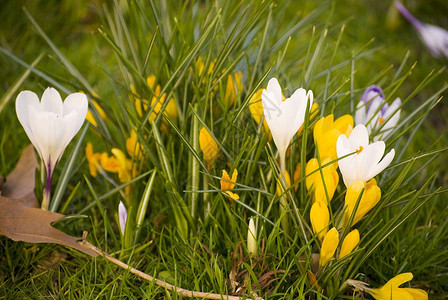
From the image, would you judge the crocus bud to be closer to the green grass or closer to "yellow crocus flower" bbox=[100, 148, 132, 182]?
the green grass

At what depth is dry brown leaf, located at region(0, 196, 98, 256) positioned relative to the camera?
3.31 ft

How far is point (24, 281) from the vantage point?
104 centimetres

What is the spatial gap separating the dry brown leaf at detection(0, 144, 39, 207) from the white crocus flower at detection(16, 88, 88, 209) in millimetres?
148

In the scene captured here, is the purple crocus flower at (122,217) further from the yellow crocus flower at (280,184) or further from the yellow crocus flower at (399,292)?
the yellow crocus flower at (399,292)

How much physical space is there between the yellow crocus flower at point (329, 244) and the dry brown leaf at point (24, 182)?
64 centimetres

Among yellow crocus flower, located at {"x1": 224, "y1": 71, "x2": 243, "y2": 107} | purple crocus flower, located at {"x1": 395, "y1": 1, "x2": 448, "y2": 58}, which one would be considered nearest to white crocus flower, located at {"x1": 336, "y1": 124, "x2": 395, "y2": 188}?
yellow crocus flower, located at {"x1": 224, "y1": 71, "x2": 243, "y2": 107}

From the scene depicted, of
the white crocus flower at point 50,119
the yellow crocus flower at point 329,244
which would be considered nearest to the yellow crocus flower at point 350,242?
the yellow crocus flower at point 329,244

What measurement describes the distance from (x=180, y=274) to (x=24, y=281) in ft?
1.04

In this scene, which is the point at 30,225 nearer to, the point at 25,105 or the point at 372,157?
the point at 25,105

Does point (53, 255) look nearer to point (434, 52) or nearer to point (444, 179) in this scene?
point (444, 179)

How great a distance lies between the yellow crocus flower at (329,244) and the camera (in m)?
0.89

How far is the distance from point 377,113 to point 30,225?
2.52ft

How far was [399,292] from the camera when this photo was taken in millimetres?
912

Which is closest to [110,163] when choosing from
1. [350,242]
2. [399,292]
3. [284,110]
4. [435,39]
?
[284,110]
